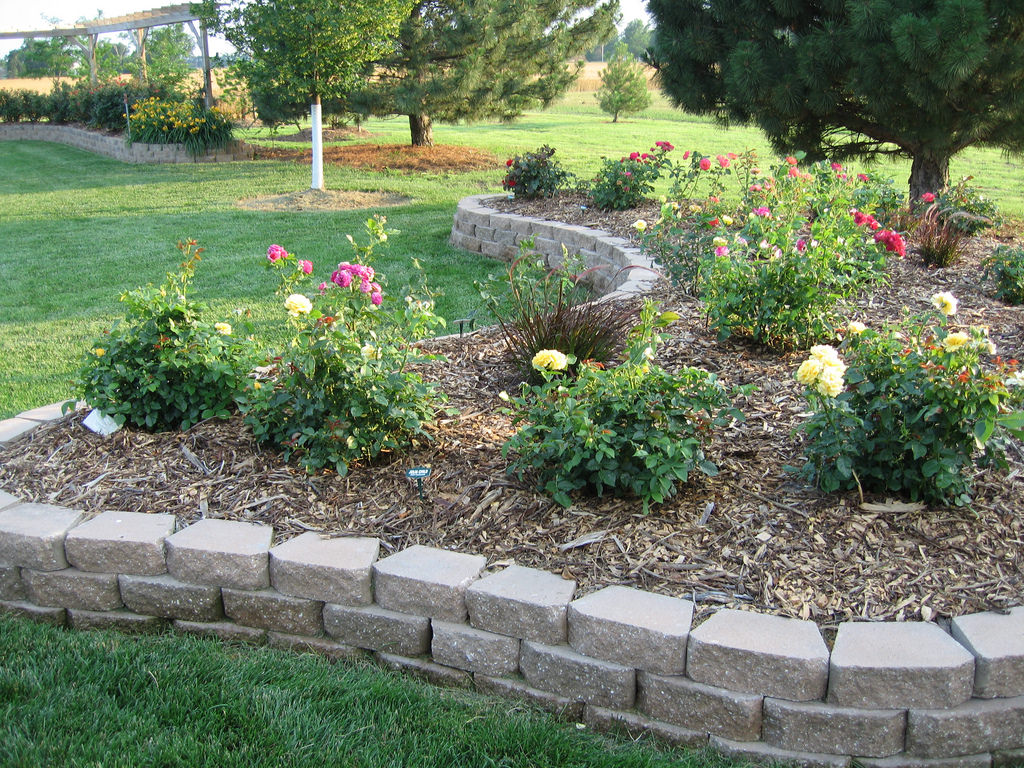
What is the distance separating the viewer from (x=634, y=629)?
2.04 m

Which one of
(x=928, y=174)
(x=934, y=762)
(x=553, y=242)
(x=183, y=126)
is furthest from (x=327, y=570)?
(x=183, y=126)

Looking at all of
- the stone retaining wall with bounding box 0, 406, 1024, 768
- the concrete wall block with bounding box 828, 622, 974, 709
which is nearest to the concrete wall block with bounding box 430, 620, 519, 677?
the stone retaining wall with bounding box 0, 406, 1024, 768

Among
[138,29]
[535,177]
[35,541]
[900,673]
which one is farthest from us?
[138,29]

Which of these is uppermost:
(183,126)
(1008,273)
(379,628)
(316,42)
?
(316,42)

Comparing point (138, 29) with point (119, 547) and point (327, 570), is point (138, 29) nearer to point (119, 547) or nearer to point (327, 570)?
point (119, 547)

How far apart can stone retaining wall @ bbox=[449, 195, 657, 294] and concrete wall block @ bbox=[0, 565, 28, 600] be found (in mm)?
2867

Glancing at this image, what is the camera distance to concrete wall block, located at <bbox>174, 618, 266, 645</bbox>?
2.41 m

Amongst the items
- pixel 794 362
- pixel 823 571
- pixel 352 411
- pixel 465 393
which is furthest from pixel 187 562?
pixel 794 362

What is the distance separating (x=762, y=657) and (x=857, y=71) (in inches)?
213

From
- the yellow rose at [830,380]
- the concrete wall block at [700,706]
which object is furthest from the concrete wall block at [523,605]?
the yellow rose at [830,380]

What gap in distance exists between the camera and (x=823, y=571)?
2234 millimetres

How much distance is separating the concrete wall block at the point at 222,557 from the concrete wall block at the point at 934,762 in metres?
1.59

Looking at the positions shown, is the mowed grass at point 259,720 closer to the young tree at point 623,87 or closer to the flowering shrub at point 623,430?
the flowering shrub at point 623,430

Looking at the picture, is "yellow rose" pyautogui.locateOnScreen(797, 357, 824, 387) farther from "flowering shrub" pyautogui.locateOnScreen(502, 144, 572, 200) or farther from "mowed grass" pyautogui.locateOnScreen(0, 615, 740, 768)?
"flowering shrub" pyautogui.locateOnScreen(502, 144, 572, 200)
